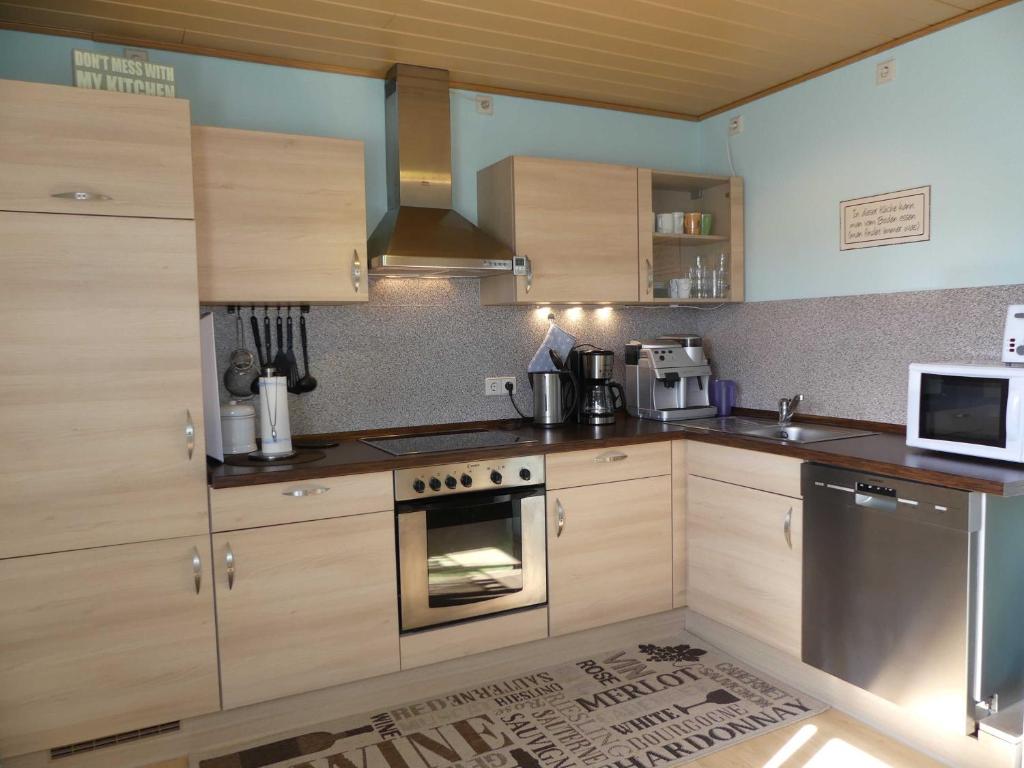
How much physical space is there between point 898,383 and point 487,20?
2.09m

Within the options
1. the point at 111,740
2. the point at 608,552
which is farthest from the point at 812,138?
the point at 111,740

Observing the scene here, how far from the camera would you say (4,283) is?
2166mm

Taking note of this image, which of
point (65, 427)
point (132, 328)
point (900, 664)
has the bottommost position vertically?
point (900, 664)

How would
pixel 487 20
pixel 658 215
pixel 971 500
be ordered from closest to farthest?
1. pixel 971 500
2. pixel 487 20
3. pixel 658 215

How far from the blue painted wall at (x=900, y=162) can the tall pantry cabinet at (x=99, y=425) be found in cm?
253

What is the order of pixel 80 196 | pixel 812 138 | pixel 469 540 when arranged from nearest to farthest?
1. pixel 80 196
2. pixel 469 540
3. pixel 812 138

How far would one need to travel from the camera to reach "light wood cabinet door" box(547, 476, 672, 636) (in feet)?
9.70

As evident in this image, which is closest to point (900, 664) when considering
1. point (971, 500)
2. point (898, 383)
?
point (971, 500)

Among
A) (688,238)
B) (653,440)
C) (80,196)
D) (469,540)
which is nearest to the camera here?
(80,196)

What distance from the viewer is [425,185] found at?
10.3 feet

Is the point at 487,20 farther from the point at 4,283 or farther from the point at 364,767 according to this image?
the point at 364,767

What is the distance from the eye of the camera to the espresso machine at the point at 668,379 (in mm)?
3521

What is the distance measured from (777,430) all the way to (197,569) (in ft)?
7.67

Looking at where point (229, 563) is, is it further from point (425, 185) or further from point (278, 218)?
point (425, 185)
